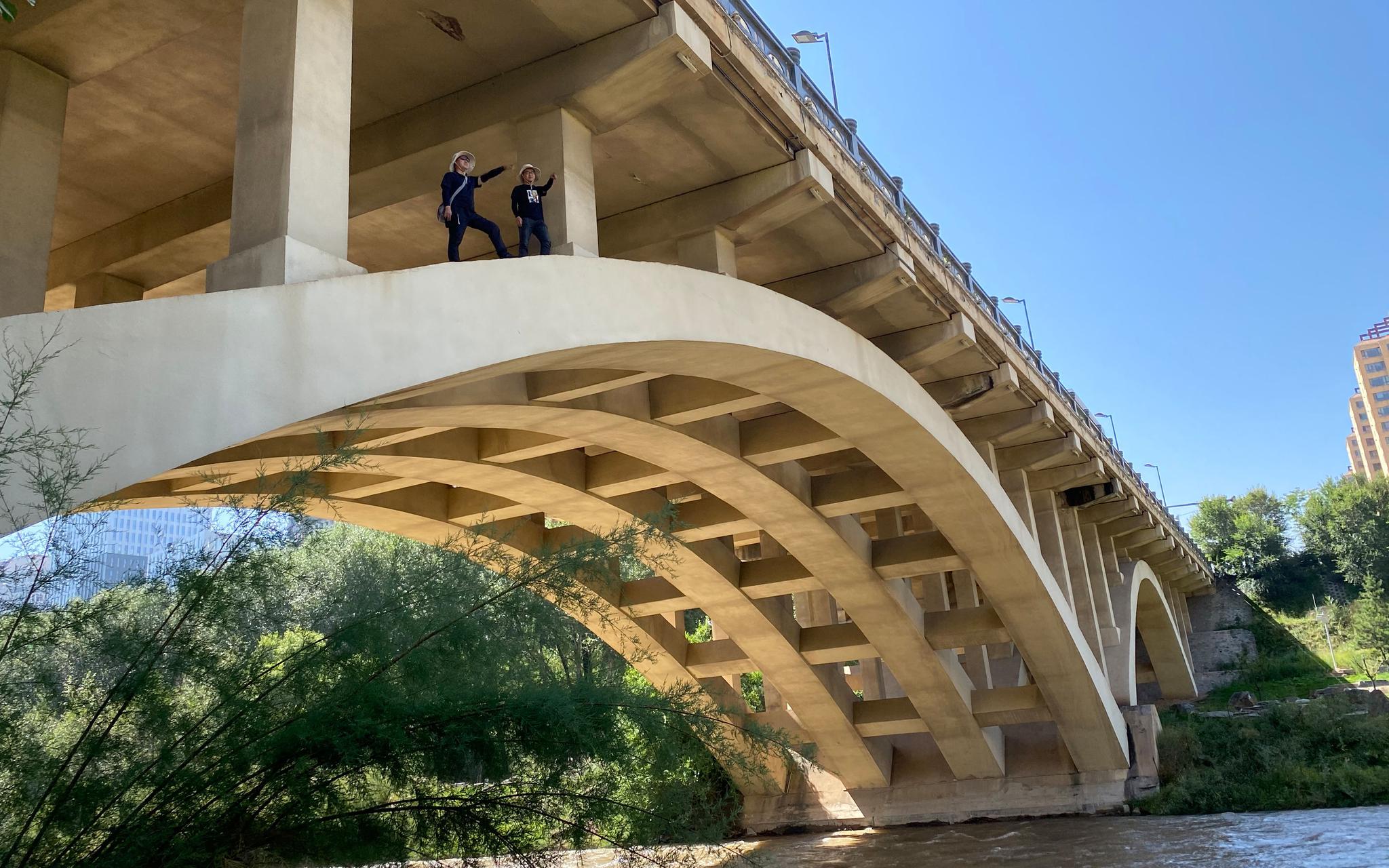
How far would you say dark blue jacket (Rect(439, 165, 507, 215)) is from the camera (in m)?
8.76

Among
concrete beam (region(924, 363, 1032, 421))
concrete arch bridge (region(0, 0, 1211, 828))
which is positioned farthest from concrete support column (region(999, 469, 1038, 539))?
concrete beam (region(924, 363, 1032, 421))

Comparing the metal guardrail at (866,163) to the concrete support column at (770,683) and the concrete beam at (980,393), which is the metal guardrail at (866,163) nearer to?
the concrete beam at (980,393)

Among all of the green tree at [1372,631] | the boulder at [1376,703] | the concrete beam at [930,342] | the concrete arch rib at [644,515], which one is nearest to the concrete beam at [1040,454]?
the concrete arch rib at [644,515]

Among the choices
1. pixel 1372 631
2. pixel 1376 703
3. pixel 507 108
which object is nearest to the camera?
pixel 507 108

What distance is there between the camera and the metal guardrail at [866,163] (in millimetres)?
11375

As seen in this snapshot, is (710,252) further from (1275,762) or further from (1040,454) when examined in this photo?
(1275,762)

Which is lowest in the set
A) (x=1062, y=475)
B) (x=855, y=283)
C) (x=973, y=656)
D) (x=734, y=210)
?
(x=973, y=656)

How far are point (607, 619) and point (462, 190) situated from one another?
3.54 m

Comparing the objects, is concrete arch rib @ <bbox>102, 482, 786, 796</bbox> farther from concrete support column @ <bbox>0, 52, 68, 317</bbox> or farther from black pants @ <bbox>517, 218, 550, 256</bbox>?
concrete support column @ <bbox>0, 52, 68, 317</bbox>

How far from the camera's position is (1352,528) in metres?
64.9

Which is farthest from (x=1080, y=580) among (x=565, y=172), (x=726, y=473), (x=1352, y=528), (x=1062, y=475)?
(x=1352, y=528)

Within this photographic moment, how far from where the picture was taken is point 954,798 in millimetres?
23469

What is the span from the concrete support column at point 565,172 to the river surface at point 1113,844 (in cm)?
797

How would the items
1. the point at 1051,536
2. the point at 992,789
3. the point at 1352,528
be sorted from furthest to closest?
the point at 1352,528
the point at 992,789
the point at 1051,536
